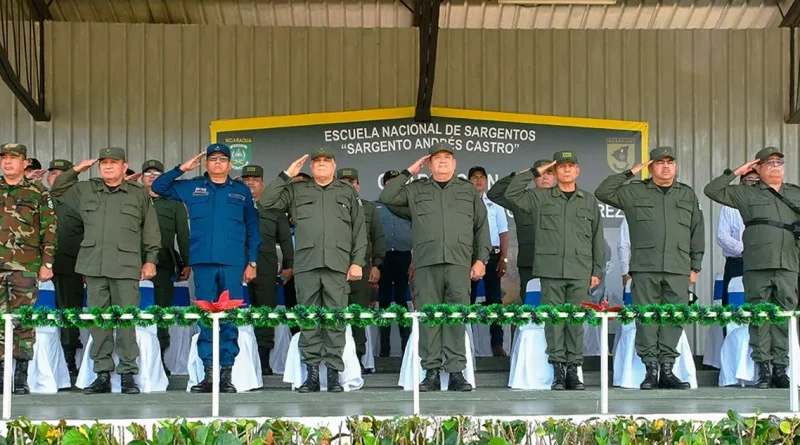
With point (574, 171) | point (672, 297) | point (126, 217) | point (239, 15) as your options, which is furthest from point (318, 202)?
point (239, 15)

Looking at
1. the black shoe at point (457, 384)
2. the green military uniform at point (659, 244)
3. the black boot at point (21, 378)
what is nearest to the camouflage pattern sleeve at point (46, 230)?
the black boot at point (21, 378)

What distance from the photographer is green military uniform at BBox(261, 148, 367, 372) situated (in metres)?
6.92

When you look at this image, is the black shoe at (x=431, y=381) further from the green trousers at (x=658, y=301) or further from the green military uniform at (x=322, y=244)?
the green trousers at (x=658, y=301)

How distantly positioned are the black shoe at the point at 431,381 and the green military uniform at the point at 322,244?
1.85 ft

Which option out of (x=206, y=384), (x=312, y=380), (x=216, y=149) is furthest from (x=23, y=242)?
(x=312, y=380)

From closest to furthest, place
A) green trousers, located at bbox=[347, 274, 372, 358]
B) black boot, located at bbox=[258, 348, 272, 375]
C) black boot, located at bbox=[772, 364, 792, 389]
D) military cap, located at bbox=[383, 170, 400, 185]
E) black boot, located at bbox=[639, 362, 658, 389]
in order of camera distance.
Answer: black boot, located at bbox=[639, 362, 658, 389]
black boot, located at bbox=[772, 364, 792, 389]
black boot, located at bbox=[258, 348, 272, 375]
green trousers, located at bbox=[347, 274, 372, 358]
military cap, located at bbox=[383, 170, 400, 185]

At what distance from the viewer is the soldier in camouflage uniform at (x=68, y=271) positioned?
8.00 meters

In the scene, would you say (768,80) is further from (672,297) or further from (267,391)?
(267,391)

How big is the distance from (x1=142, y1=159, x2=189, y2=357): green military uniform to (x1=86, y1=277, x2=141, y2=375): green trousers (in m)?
1.30

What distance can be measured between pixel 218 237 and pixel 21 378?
1614 mm

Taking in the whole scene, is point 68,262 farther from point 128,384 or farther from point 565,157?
point 565,157

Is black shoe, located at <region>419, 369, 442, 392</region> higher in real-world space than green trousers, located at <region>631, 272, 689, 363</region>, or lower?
lower

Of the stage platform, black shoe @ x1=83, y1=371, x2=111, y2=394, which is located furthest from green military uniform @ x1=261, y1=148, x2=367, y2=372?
black shoe @ x1=83, y1=371, x2=111, y2=394

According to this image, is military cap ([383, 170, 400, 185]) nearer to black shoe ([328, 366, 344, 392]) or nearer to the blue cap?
the blue cap
